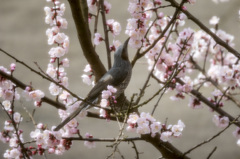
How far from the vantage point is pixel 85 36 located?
2.00 m

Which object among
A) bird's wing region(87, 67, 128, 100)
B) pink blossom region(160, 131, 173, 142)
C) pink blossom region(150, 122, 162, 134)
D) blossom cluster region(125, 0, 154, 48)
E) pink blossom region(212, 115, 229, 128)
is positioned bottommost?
pink blossom region(160, 131, 173, 142)

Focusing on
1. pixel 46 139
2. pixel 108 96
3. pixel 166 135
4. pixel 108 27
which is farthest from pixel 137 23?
pixel 46 139

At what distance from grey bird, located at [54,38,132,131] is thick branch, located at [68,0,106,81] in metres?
0.07

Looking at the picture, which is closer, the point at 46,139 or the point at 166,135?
the point at 166,135

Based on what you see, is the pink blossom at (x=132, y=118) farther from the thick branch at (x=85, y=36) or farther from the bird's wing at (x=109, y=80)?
the thick branch at (x=85, y=36)

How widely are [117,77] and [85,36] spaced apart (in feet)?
1.33

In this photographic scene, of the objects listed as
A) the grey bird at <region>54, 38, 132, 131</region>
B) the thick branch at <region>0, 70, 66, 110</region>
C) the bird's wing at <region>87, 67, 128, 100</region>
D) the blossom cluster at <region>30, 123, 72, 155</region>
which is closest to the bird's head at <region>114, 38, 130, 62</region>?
the grey bird at <region>54, 38, 132, 131</region>

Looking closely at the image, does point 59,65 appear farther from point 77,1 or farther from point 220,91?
point 220,91

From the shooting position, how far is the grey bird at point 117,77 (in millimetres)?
2141

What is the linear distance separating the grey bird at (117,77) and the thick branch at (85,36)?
0.24ft

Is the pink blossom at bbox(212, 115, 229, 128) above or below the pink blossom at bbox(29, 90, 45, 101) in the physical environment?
above

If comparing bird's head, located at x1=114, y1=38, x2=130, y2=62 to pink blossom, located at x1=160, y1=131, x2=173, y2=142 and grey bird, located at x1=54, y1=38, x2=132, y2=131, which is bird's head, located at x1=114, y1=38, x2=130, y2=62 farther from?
pink blossom, located at x1=160, y1=131, x2=173, y2=142

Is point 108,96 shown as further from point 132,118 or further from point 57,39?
point 57,39

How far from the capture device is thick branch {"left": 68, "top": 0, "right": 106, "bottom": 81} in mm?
1904
